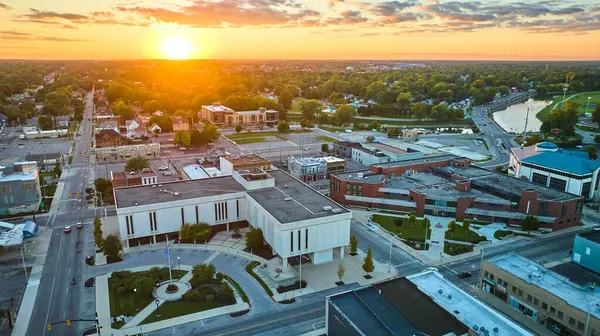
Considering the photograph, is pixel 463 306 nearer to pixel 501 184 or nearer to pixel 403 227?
pixel 403 227

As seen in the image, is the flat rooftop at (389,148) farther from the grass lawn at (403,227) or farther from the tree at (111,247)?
the tree at (111,247)

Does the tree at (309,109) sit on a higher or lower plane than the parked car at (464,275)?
higher

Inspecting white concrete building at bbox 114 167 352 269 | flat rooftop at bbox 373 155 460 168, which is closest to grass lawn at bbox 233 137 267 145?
flat rooftop at bbox 373 155 460 168

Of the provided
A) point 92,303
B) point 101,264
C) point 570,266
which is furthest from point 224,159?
point 570,266

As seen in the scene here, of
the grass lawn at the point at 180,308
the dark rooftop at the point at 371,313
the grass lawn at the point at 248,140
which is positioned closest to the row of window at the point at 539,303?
the dark rooftop at the point at 371,313

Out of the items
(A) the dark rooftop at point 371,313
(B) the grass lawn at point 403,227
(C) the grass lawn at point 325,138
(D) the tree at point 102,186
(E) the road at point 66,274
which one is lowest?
(E) the road at point 66,274

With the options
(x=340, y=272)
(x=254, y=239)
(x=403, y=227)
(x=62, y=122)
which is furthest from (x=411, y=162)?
(x=62, y=122)

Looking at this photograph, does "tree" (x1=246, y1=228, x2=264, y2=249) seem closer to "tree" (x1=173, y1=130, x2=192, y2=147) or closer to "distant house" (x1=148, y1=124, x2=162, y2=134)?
"tree" (x1=173, y1=130, x2=192, y2=147)

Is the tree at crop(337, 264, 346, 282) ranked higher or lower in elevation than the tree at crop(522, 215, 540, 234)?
lower
